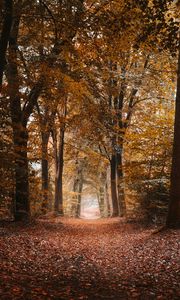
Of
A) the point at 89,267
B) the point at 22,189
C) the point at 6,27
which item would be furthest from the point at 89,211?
the point at 6,27

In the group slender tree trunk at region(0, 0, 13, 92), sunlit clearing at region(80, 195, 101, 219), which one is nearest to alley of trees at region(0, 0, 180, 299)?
slender tree trunk at region(0, 0, 13, 92)

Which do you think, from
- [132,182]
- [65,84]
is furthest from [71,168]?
[65,84]

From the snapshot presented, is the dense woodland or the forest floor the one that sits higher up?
the dense woodland

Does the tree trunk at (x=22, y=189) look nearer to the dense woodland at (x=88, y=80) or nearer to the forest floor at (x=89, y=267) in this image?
the dense woodland at (x=88, y=80)

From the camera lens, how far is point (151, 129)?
50.2 ft

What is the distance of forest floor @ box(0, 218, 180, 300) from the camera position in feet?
18.4

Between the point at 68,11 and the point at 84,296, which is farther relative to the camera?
the point at 68,11

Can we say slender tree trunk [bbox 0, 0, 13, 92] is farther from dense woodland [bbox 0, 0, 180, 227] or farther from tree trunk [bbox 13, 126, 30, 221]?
tree trunk [bbox 13, 126, 30, 221]

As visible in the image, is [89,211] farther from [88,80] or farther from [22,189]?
[88,80]

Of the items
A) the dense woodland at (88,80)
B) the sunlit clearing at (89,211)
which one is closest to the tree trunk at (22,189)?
the dense woodland at (88,80)

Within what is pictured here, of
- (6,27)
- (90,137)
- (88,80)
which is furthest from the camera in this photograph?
(90,137)

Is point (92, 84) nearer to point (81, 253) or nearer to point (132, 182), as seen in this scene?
point (132, 182)

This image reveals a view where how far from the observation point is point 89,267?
7.95 m

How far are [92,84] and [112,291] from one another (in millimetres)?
10959
